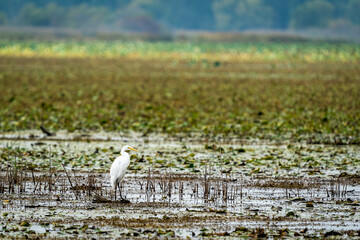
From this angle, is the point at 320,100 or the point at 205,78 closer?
the point at 320,100

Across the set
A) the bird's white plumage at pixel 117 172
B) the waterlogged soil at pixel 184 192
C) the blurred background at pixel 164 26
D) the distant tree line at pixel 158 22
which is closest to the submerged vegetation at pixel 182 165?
the waterlogged soil at pixel 184 192

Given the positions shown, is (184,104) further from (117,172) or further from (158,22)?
(158,22)

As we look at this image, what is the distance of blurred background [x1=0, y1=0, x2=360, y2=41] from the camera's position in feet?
542

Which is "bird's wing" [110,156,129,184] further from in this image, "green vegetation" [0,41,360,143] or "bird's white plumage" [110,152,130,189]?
"green vegetation" [0,41,360,143]

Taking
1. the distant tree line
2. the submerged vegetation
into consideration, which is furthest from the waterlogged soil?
the distant tree line

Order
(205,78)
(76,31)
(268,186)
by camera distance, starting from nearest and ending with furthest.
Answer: (268,186)
(205,78)
(76,31)

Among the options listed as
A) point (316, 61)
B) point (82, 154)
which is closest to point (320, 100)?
point (82, 154)

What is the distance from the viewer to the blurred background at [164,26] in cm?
16512

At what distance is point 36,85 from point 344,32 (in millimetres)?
148843

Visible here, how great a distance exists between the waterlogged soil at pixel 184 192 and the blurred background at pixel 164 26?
449ft

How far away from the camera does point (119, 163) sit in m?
10.4

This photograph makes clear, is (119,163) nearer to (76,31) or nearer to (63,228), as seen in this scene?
(63,228)

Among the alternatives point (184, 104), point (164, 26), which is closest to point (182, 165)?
point (184, 104)

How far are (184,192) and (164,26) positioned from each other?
180137 millimetres
